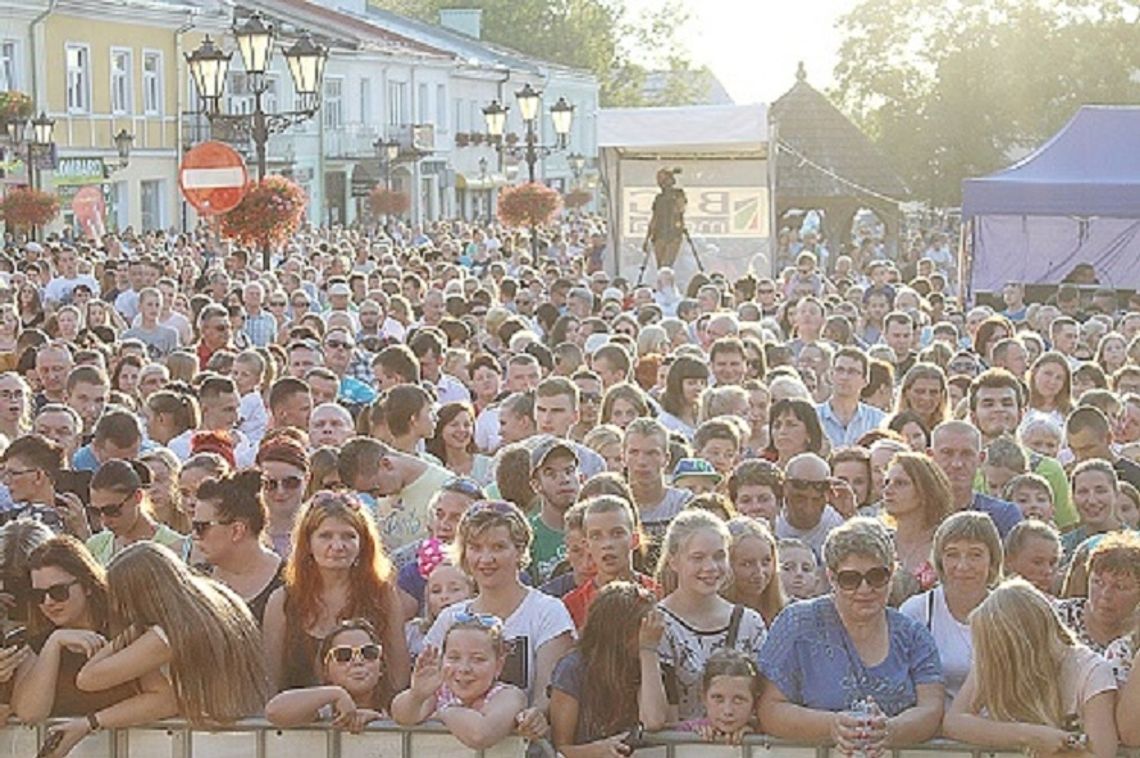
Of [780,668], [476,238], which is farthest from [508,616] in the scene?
[476,238]

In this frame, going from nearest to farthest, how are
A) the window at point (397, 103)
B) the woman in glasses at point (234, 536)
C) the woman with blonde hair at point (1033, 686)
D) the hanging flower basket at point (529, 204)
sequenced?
the woman with blonde hair at point (1033, 686), the woman in glasses at point (234, 536), the hanging flower basket at point (529, 204), the window at point (397, 103)

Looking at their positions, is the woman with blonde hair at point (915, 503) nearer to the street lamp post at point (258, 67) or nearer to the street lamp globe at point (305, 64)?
the street lamp post at point (258, 67)

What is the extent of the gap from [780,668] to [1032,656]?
30.6 inches

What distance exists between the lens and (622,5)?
332 ft

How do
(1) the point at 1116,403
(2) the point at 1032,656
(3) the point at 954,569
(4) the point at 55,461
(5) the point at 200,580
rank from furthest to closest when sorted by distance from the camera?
1. (1) the point at 1116,403
2. (4) the point at 55,461
3. (3) the point at 954,569
4. (5) the point at 200,580
5. (2) the point at 1032,656

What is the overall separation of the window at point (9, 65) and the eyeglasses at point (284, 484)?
114ft

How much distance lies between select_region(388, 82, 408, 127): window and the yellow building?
14147 mm

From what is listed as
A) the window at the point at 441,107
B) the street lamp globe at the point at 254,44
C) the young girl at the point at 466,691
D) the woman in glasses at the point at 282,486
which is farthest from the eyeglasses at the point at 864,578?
the window at the point at 441,107

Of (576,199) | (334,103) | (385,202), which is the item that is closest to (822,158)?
(385,202)

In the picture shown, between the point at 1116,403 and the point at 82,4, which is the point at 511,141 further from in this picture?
the point at 1116,403

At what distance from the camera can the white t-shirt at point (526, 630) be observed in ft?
22.7

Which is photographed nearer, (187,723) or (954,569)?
(187,723)

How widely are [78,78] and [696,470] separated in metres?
38.2

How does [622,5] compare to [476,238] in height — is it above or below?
above
